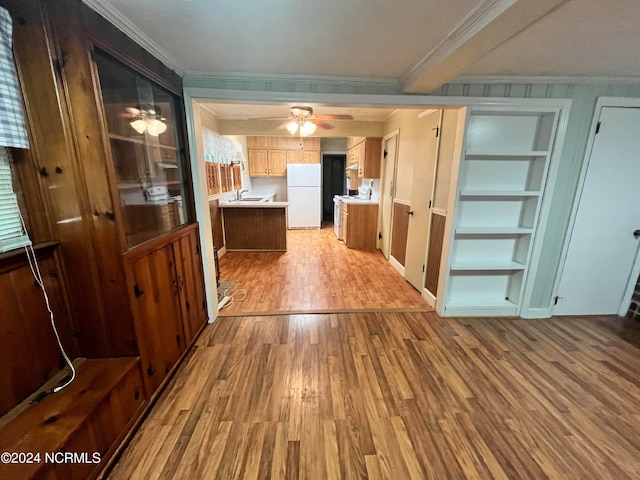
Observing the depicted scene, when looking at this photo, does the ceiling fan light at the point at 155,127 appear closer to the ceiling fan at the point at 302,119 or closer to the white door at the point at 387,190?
the ceiling fan at the point at 302,119

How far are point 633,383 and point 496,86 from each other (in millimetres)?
2529

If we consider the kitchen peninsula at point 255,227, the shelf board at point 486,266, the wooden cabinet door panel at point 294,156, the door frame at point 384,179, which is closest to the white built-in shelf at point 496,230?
the shelf board at point 486,266

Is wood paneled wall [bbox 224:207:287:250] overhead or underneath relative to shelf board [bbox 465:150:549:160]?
underneath

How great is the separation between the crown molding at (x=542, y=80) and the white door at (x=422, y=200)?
0.54m

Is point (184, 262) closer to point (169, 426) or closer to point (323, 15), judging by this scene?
point (169, 426)

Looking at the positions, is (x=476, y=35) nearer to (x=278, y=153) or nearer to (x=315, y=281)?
(x=315, y=281)

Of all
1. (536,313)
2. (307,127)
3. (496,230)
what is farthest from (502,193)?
(307,127)

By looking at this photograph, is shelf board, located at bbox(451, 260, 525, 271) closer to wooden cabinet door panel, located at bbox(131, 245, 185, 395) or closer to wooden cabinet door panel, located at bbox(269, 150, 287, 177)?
wooden cabinet door panel, located at bbox(131, 245, 185, 395)

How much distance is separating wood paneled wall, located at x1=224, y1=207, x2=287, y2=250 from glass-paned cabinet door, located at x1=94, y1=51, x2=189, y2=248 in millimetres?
2667

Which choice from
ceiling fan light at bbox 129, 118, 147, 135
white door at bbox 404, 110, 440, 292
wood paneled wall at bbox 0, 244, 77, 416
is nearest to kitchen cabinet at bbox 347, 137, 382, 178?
white door at bbox 404, 110, 440, 292

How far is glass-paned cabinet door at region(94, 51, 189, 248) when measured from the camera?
1.45 metres

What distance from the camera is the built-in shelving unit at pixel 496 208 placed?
2.41 meters

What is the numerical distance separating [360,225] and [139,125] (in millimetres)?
4097

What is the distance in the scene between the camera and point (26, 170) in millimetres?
1185
